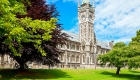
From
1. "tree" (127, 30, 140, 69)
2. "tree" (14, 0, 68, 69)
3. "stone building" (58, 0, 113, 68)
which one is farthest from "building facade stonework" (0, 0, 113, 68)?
"tree" (14, 0, 68, 69)

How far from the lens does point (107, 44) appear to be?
115 m

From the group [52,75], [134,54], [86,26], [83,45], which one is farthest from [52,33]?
[86,26]

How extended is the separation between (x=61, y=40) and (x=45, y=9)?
528 cm

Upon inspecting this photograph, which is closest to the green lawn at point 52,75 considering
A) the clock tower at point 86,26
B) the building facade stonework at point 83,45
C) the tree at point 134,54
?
the tree at point 134,54

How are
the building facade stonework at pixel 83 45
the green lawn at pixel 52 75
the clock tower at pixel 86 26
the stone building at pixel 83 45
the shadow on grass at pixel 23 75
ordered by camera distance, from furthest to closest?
the clock tower at pixel 86 26 → the stone building at pixel 83 45 → the building facade stonework at pixel 83 45 → the green lawn at pixel 52 75 → the shadow on grass at pixel 23 75

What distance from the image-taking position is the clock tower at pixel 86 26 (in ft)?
270

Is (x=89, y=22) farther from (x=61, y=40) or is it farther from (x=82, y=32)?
(x=61, y=40)

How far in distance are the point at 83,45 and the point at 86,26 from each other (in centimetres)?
806

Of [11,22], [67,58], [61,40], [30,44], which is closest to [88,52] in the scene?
[67,58]

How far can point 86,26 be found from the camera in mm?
83938

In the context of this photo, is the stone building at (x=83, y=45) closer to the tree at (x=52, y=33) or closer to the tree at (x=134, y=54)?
the tree at (x=134, y=54)

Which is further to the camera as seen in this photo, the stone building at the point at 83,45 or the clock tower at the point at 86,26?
the clock tower at the point at 86,26

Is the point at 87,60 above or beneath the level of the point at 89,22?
beneath

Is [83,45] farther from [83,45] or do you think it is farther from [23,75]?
[23,75]
